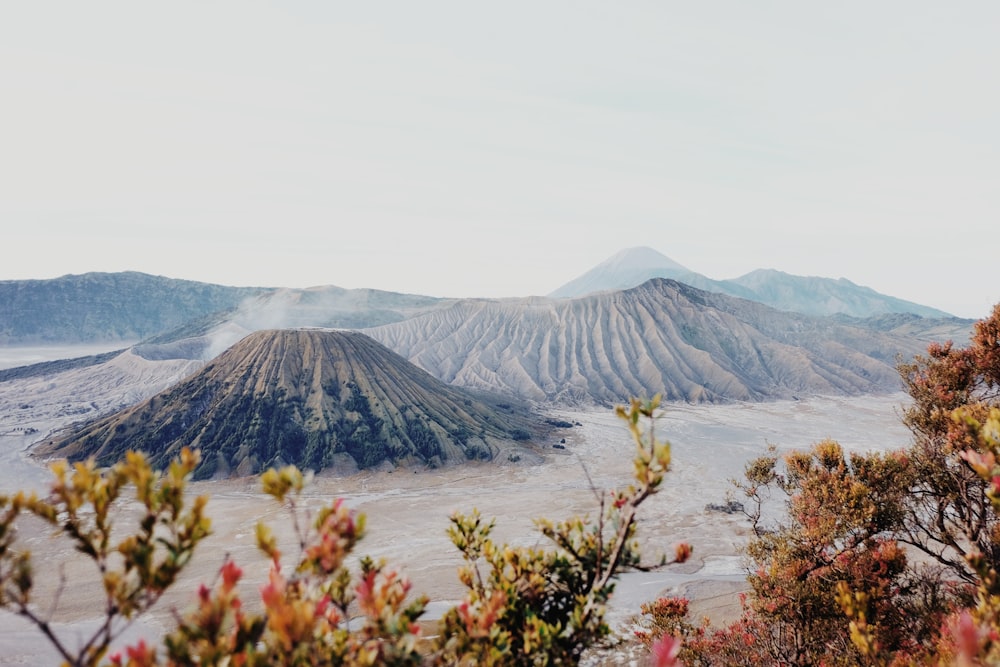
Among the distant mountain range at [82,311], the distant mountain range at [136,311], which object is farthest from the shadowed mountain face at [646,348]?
the distant mountain range at [82,311]

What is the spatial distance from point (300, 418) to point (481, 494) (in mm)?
26370

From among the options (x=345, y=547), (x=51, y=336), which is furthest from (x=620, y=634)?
(x=51, y=336)

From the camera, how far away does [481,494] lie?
5022cm

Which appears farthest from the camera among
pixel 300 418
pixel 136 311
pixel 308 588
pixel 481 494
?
pixel 136 311

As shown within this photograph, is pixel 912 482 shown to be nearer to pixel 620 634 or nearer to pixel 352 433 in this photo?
pixel 620 634

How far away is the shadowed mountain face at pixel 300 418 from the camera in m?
58.0

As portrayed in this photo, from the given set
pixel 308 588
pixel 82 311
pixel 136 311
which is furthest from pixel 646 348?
pixel 82 311

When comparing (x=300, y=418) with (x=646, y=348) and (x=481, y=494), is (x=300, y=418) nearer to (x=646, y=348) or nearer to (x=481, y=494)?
(x=481, y=494)

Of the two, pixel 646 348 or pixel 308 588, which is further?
pixel 646 348

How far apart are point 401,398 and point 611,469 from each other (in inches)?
1149

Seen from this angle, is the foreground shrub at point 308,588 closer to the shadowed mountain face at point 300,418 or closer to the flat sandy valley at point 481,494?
the flat sandy valley at point 481,494

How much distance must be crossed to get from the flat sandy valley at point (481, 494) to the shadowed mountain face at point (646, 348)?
1104cm

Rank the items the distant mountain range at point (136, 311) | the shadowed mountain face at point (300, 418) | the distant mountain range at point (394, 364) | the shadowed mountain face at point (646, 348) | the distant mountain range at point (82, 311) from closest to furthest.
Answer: the shadowed mountain face at point (300, 418) → the distant mountain range at point (394, 364) → the shadowed mountain face at point (646, 348) → the distant mountain range at point (136, 311) → the distant mountain range at point (82, 311)

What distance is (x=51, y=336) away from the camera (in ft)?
547
